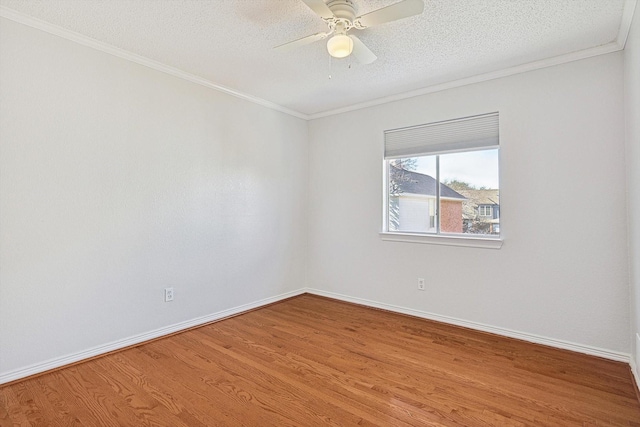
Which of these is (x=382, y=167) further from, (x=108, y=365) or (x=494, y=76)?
(x=108, y=365)

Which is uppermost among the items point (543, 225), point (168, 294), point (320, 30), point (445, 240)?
point (320, 30)

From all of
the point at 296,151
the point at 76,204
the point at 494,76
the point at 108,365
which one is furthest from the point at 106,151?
the point at 494,76

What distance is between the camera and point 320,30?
2.45 metres

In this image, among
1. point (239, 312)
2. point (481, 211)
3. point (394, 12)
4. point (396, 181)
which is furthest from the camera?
point (396, 181)

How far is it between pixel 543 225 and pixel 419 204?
1.19 m

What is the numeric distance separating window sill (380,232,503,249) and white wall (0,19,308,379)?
5.14ft

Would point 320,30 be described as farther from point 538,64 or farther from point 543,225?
point 543,225

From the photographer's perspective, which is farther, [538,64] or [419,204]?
[419,204]

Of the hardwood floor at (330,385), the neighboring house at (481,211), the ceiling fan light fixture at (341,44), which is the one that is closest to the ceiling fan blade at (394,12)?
the ceiling fan light fixture at (341,44)

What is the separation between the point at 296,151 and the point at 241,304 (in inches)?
82.1

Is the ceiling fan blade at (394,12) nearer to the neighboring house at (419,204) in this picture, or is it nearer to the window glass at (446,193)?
the window glass at (446,193)

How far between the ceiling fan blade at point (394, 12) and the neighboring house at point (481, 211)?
1.97 metres

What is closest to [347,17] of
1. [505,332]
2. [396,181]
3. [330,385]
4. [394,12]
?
[394,12]

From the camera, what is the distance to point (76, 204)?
2.49 meters
